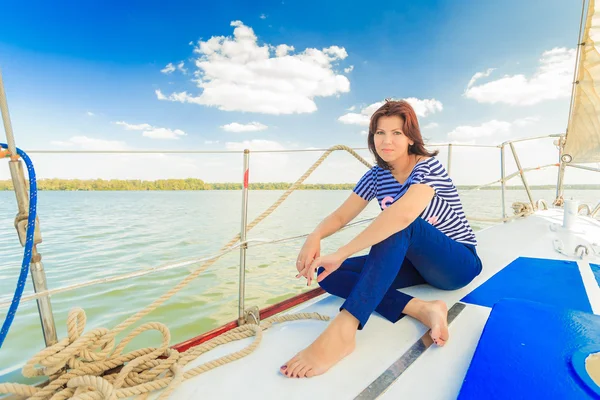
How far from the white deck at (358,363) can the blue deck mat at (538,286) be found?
5 cm

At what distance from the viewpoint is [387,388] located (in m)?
0.82

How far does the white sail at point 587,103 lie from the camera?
108 inches

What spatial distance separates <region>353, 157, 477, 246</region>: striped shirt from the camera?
1229 mm

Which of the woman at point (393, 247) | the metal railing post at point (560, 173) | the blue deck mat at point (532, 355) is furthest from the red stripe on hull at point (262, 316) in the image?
the metal railing post at point (560, 173)

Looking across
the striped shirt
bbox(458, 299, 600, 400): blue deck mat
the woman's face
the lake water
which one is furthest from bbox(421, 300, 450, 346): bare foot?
the lake water

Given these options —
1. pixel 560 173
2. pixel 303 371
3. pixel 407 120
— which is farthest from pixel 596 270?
pixel 560 173

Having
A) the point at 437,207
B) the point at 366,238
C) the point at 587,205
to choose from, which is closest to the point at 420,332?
the point at 366,238

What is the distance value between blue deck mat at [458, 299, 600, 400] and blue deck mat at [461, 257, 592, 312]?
393 millimetres

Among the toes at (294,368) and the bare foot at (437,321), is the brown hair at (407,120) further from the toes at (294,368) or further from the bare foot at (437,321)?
the toes at (294,368)

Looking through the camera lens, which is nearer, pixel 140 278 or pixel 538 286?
pixel 538 286

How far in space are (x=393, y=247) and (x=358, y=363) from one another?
37 cm

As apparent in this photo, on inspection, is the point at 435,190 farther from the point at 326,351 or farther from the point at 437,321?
the point at 326,351

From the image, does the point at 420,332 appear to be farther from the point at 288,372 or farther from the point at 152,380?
the point at 152,380

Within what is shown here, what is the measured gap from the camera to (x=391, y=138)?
4.44ft
